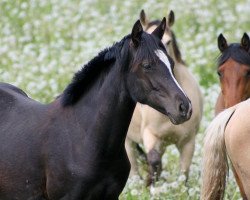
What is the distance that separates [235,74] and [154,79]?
1.94 metres

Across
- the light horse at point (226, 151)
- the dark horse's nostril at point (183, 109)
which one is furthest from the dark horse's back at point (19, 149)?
the light horse at point (226, 151)

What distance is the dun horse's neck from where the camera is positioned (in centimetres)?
616

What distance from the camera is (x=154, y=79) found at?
598 cm

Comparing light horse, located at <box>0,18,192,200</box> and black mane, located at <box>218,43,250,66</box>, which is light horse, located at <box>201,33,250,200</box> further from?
black mane, located at <box>218,43,250,66</box>

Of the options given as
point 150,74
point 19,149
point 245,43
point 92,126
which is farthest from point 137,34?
point 245,43

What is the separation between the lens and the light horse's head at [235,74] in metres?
7.75

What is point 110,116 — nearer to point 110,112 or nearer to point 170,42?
point 110,112

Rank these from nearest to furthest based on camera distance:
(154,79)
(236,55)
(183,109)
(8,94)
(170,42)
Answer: (183,109) < (154,79) < (8,94) < (236,55) < (170,42)

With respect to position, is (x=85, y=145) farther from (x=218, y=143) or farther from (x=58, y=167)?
(x=218, y=143)

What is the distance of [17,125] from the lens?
6.50m

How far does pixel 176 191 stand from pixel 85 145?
7.79ft

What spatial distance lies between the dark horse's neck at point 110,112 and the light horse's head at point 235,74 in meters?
1.72

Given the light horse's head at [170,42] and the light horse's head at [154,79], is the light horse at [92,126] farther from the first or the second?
the light horse's head at [170,42]

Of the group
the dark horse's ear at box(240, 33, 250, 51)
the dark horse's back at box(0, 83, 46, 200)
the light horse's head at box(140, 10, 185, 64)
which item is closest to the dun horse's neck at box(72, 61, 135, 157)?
the dark horse's back at box(0, 83, 46, 200)
